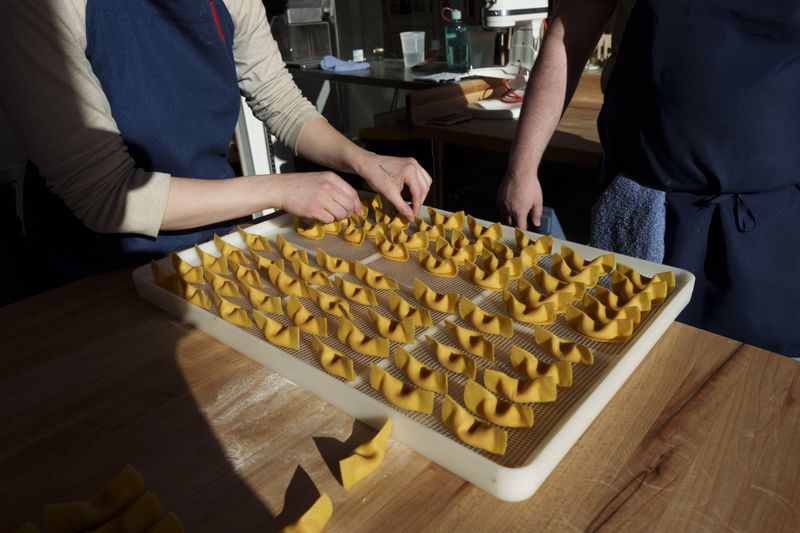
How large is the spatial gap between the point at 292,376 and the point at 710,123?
0.85 metres

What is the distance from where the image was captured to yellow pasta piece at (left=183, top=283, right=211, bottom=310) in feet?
2.79

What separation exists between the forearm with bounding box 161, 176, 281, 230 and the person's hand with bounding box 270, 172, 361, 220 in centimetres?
2

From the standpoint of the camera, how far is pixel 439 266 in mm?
944

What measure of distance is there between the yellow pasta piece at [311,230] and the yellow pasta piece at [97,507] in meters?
0.64

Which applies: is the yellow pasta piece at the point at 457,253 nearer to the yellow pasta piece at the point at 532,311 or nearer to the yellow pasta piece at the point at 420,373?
the yellow pasta piece at the point at 532,311

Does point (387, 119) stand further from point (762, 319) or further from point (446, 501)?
point (446, 501)

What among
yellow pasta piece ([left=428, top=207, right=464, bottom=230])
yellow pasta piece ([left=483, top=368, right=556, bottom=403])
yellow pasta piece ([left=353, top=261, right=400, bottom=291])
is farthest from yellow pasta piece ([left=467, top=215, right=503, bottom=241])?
yellow pasta piece ([left=483, top=368, right=556, bottom=403])

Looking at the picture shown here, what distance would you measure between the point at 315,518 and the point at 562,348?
0.38 m

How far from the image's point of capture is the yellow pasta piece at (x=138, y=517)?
1.61 feet

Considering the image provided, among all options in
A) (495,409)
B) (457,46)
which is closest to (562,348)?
(495,409)

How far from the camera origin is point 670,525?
49 cm

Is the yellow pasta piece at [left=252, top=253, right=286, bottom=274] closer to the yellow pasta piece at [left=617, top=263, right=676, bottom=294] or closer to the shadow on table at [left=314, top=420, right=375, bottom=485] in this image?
the shadow on table at [left=314, top=420, right=375, bottom=485]

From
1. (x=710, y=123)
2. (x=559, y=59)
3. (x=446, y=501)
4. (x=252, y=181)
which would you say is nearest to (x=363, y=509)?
(x=446, y=501)

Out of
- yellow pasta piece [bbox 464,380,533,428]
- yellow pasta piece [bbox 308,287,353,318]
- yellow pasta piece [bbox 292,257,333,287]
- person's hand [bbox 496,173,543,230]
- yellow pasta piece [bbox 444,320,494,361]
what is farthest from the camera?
person's hand [bbox 496,173,543,230]
